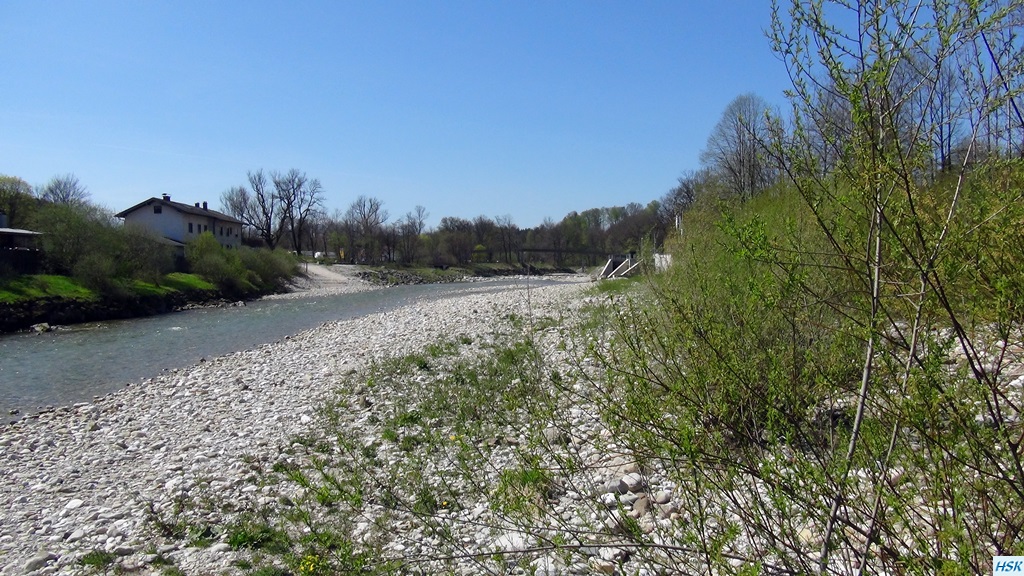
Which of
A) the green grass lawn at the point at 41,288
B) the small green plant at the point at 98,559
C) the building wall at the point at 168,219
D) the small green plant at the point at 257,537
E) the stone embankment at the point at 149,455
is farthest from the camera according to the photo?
the building wall at the point at 168,219

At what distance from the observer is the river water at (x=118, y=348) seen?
14.1 meters

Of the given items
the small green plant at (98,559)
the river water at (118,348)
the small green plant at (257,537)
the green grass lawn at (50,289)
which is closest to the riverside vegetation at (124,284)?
the green grass lawn at (50,289)

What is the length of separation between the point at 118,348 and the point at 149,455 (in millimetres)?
13434

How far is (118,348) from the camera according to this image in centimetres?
2012

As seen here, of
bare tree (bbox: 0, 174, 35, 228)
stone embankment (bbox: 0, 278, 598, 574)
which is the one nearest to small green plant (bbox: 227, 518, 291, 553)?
stone embankment (bbox: 0, 278, 598, 574)

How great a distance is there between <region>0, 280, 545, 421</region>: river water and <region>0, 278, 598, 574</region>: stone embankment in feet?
4.40

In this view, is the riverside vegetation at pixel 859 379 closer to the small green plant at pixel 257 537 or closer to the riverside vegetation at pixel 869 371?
the riverside vegetation at pixel 869 371

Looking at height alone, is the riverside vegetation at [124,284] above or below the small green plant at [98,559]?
above

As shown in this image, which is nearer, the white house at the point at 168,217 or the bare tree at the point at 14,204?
the bare tree at the point at 14,204

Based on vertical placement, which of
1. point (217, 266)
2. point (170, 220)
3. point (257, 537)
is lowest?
point (257, 537)

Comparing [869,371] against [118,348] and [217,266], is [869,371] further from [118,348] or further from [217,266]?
[217,266]

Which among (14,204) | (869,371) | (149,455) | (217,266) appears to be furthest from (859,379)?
(14,204)

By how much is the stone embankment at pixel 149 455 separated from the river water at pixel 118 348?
4.40ft

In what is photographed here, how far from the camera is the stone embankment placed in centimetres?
578
